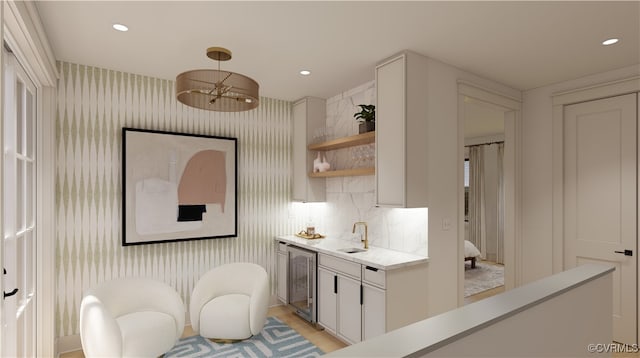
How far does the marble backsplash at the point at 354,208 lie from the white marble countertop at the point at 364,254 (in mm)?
101

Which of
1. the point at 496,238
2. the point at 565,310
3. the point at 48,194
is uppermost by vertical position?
the point at 48,194

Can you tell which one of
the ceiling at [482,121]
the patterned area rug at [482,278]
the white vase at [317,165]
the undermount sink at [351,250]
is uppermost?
the ceiling at [482,121]

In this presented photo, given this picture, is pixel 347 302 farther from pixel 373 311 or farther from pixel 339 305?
pixel 373 311

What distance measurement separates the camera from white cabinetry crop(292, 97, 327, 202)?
424 cm

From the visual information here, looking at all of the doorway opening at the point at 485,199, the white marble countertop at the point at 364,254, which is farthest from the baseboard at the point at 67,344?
the doorway opening at the point at 485,199

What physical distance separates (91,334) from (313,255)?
6.33 feet

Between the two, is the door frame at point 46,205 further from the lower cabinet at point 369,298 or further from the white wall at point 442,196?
the white wall at point 442,196

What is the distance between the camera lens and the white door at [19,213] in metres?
2.05

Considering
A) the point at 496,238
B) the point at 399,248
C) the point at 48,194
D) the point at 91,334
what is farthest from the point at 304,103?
the point at 496,238

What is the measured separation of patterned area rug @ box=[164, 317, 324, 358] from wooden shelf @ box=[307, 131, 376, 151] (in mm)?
1981

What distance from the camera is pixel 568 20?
229 centimetres

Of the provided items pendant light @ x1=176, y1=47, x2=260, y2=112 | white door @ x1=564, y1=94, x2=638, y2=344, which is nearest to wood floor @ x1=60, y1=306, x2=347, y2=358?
pendant light @ x1=176, y1=47, x2=260, y2=112

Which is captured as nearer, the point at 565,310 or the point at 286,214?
the point at 565,310

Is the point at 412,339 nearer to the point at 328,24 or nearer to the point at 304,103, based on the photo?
the point at 328,24
